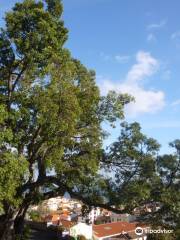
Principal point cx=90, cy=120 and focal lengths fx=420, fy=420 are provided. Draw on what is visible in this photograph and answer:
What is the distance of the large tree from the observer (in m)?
18.0

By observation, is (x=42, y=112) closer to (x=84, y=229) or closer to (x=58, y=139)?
(x=58, y=139)

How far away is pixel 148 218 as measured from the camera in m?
20.8

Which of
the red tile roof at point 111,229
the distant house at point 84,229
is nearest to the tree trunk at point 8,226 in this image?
the distant house at point 84,229

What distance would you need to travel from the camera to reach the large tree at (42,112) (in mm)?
18031

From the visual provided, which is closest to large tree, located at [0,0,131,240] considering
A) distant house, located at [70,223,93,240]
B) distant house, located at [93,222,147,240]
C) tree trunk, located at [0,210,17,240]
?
tree trunk, located at [0,210,17,240]

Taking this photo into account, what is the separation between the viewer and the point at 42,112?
58.9ft

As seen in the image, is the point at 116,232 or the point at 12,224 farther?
the point at 116,232

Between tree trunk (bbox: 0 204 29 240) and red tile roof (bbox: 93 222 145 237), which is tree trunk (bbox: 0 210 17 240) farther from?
red tile roof (bbox: 93 222 145 237)

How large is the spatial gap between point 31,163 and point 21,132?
252cm

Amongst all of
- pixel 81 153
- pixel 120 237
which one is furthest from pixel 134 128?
pixel 120 237

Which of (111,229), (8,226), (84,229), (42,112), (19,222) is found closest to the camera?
(42,112)

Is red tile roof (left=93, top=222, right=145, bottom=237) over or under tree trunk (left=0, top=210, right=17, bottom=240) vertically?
over

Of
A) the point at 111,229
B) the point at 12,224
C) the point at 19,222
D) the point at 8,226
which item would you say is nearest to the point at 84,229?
the point at 111,229

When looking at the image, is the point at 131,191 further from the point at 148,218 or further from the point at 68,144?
the point at 68,144
